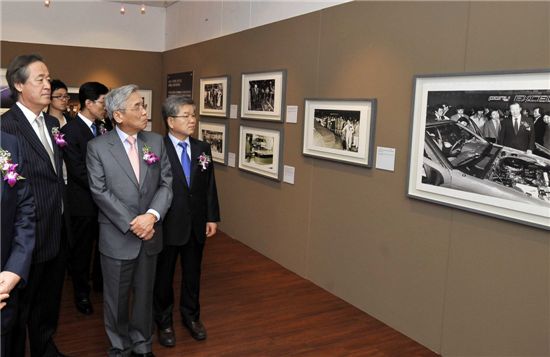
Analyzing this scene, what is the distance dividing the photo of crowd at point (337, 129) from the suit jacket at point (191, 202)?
4.44 ft

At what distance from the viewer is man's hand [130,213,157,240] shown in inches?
111

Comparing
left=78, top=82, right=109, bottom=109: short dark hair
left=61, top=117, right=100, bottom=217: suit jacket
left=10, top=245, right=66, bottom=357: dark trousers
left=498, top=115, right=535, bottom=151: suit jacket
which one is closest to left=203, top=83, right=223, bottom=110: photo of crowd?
left=78, top=82, right=109, bottom=109: short dark hair

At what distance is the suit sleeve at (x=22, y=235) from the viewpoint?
2107 mm

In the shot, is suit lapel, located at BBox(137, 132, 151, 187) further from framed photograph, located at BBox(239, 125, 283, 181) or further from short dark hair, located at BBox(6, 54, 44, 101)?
framed photograph, located at BBox(239, 125, 283, 181)

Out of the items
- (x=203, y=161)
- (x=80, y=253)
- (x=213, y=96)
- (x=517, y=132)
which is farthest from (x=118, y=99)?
(x=213, y=96)

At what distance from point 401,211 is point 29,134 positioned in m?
2.60

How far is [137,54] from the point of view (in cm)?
855

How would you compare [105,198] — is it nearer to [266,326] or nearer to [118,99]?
[118,99]

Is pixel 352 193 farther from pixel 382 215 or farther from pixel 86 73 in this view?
pixel 86 73

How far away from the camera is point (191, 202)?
3.38 m

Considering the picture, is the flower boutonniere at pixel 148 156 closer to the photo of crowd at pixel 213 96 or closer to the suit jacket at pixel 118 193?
the suit jacket at pixel 118 193

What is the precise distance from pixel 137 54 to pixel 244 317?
19.9 ft

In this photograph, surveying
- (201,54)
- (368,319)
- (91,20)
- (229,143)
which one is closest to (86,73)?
(91,20)

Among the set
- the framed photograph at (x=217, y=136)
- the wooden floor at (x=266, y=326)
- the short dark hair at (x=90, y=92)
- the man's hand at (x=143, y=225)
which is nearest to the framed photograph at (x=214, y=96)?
the framed photograph at (x=217, y=136)
